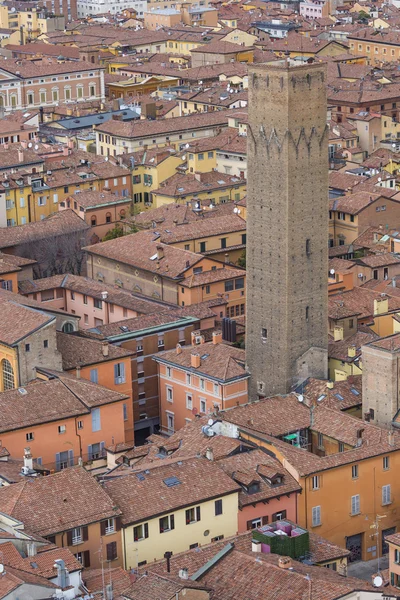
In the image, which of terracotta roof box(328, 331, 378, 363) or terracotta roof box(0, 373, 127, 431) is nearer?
terracotta roof box(0, 373, 127, 431)

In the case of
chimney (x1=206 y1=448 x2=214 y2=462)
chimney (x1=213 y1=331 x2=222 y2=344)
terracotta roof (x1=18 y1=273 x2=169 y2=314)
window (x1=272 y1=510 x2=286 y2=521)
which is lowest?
window (x1=272 y1=510 x2=286 y2=521)

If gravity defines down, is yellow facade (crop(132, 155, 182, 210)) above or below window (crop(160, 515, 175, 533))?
below

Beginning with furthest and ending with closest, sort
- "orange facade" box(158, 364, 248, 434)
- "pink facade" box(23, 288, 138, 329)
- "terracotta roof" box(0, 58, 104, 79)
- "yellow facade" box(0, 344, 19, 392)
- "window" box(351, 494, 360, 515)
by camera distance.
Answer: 1. "terracotta roof" box(0, 58, 104, 79)
2. "pink facade" box(23, 288, 138, 329)
3. "orange facade" box(158, 364, 248, 434)
4. "yellow facade" box(0, 344, 19, 392)
5. "window" box(351, 494, 360, 515)

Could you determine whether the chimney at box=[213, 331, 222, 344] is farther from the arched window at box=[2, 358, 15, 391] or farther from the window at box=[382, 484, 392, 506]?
the window at box=[382, 484, 392, 506]

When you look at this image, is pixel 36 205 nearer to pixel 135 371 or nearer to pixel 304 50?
pixel 135 371

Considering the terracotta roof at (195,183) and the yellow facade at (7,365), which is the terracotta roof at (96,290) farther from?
the terracotta roof at (195,183)

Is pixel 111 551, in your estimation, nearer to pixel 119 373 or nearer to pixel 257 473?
pixel 257 473

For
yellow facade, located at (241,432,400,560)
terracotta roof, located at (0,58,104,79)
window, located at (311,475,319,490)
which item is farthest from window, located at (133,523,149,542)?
terracotta roof, located at (0,58,104,79)

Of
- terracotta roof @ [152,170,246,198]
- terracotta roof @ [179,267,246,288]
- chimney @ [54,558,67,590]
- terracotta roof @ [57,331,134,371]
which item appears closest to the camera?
chimney @ [54,558,67,590]
